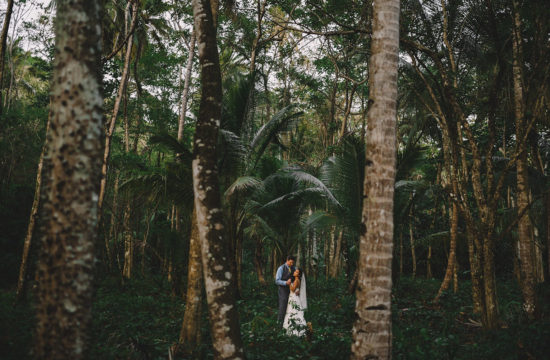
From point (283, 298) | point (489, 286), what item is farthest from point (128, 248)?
point (489, 286)

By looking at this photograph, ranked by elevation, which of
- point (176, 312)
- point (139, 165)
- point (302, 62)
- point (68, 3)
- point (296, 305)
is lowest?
point (176, 312)

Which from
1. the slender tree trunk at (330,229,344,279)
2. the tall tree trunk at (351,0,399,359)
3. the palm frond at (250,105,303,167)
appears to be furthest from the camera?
the slender tree trunk at (330,229,344,279)

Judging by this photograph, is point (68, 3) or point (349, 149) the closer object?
point (68, 3)

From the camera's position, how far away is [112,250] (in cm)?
1423

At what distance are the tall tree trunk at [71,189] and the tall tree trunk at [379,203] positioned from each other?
2.15m

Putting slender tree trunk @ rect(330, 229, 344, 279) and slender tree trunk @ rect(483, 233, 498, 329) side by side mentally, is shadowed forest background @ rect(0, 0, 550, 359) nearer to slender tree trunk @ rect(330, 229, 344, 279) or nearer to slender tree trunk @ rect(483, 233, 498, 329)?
slender tree trunk @ rect(483, 233, 498, 329)

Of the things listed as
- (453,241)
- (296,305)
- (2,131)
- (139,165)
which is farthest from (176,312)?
(2,131)

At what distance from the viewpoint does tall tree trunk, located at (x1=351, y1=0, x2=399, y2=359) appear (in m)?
3.04

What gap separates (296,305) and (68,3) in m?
5.68

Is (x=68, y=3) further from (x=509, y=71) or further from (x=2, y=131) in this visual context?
(x=2, y=131)

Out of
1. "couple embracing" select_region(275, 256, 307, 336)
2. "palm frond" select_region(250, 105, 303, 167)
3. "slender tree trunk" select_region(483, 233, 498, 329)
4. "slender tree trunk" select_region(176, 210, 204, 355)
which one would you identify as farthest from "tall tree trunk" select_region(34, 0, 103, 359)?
"palm frond" select_region(250, 105, 303, 167)

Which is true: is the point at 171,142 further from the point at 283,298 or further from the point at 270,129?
the point at 283,298

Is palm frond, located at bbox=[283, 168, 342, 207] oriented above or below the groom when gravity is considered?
above

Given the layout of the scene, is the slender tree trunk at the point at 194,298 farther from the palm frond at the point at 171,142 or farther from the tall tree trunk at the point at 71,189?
the tall tree trunk at the point at 71,189
